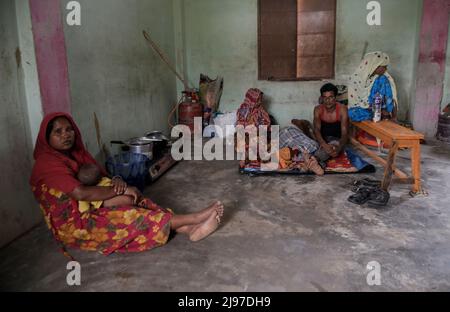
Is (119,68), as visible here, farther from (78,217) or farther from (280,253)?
(280,253)

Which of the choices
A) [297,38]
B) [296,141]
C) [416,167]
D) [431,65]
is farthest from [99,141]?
[431,65]

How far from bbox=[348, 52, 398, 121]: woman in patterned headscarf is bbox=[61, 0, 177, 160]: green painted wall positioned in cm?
321

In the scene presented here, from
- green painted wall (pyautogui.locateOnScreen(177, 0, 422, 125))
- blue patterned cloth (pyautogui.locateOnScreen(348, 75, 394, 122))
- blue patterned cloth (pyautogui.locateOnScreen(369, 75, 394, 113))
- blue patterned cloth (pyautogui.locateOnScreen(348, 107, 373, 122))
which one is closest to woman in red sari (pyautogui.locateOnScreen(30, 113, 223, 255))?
blue patterned cloth (pyautogui.locateOnScreen(348, 107, 373, 122))

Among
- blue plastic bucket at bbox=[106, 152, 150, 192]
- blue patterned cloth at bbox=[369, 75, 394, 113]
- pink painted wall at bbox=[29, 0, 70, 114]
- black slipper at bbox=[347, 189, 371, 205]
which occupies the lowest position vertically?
black slipper at bbox=[347, 189, 371, 205]

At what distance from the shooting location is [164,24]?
6781 millimetres

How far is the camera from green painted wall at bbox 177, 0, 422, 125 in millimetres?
6895

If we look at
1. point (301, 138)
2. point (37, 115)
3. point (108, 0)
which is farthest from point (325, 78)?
point (37, 115)

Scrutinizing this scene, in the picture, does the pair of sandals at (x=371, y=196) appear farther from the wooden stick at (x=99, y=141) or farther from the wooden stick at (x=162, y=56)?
the wooden stick at (x=162, y=56)

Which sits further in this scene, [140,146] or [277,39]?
[277,39]

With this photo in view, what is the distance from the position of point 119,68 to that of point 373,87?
12.5 feet

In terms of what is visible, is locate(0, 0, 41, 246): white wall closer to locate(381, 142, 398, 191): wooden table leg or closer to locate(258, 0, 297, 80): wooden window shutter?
locate(381, 142, 398, 191): wooden table leg

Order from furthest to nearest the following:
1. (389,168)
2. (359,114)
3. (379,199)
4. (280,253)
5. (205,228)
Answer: (359,114) → (389,168) → (379,199) → (205,228) → (280,253)

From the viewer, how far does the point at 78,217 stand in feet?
8.91
